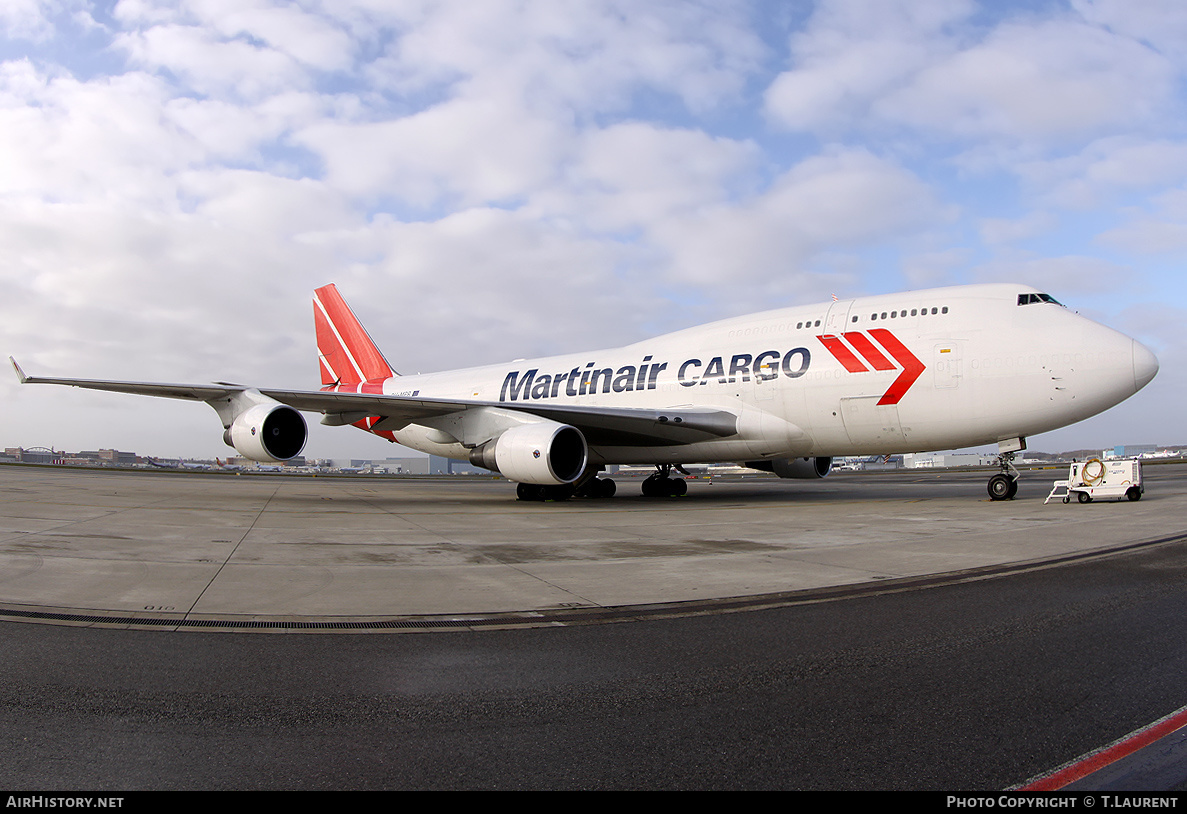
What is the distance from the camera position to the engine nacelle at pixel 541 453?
1477 centimetres

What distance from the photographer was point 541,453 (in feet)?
48.3

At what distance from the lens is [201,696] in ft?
10.6

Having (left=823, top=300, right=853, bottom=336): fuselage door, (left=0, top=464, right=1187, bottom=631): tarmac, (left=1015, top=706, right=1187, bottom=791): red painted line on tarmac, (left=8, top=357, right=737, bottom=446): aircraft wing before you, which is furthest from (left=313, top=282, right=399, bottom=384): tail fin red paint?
(left=1015, top=706, right=1187, bottom=791): red painted line on tarmac

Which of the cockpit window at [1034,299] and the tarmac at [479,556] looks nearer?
the tarmac at [479,556]

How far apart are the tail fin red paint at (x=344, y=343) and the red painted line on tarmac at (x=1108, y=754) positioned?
2594cm

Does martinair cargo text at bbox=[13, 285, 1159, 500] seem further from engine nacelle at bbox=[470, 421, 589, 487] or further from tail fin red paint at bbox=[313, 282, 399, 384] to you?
tail fin red paint at bbox=[313, 282, 399, 384]

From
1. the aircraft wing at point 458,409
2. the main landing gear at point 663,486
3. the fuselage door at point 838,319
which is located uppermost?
the fuselage door at point 838,319

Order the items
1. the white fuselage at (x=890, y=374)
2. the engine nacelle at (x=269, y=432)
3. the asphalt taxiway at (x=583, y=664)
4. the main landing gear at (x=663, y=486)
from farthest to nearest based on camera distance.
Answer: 1. the main landing gear at (x=663, y=486)
2. the engine nacelle at (x=269, y=432)
3. the white fuselage at (x=890, y=374)
4. the asphalt taxiway at (x=583, y=664)

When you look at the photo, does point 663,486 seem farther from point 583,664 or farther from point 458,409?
point 583,664

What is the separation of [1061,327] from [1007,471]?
3314 millimetres

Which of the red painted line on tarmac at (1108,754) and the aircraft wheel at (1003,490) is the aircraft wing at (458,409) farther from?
the red painted line on tarmac at (1108,754)

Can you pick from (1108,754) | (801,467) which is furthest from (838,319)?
(1108,754)

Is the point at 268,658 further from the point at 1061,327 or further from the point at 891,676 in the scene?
the point at 1061,327

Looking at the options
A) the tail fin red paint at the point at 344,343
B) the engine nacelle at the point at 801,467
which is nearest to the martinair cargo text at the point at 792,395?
the engine nacelle at the point at 801,467
